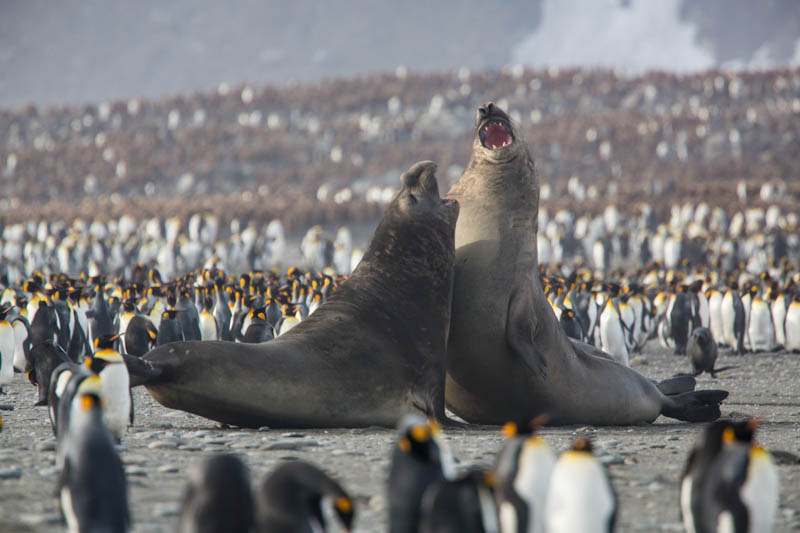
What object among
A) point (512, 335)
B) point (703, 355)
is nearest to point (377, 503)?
point (512, 335)

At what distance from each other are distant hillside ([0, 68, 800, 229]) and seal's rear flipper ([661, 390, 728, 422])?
26229 millimetres

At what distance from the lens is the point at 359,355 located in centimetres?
629

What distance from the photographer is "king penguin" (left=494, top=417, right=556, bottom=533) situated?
11.7 feet

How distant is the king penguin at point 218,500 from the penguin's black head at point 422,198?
138 inches

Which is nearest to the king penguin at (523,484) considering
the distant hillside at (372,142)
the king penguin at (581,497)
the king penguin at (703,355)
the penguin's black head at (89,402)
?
the king penguin at (581,497)

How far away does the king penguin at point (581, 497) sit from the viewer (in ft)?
11.4

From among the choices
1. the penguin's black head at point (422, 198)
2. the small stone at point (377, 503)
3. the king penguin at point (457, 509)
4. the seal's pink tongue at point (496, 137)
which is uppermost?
the seal's pink tongue at point (496, 137)

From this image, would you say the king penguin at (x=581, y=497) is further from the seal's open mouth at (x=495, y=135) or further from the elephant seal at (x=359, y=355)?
the seal's open mouth at (x=495, y=135)

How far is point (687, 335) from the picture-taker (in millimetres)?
14758

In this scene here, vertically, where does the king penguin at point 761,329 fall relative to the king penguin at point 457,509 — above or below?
above

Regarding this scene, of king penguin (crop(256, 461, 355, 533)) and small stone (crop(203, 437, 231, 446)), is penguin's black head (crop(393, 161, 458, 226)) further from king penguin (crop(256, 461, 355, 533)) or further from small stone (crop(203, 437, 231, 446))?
king penguin (crop(256, 461, 355, 533))

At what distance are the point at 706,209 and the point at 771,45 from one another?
382 ft

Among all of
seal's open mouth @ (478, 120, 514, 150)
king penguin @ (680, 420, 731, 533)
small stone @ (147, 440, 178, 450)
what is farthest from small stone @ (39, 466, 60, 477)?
seal's open mouth @ (478, 120, 514, 150)

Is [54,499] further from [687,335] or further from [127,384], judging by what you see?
[687,335]
